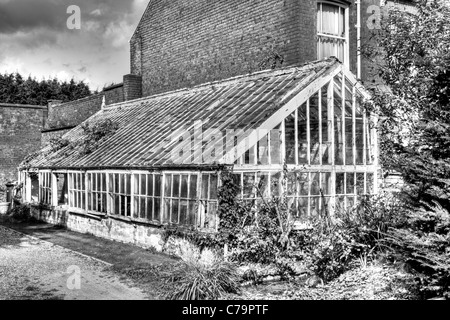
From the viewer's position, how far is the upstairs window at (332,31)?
1709cm

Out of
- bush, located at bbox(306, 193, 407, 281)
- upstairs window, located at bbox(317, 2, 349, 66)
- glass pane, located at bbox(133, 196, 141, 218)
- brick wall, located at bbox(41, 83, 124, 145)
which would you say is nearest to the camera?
bush, located at bbox(306, 193, 407, 281)

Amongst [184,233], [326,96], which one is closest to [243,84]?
[326,96]

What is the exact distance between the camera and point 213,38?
780 inches

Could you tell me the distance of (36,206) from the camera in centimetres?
2219

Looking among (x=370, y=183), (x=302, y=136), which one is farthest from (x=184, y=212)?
(x=370, y=183)

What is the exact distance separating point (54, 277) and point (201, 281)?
400 centimetres

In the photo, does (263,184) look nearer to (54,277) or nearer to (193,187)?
(193,187)

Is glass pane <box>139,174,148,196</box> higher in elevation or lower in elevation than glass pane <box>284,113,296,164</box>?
lower

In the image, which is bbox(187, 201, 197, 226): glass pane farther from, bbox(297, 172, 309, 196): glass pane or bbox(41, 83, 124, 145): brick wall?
bbox(41, 83, 124, 145): brick wall

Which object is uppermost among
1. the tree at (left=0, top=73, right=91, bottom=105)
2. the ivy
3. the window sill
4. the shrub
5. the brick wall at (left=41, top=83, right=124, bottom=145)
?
the tree at (left=0, top=73, right=91, bottom=105)

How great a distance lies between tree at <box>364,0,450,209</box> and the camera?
309 inches

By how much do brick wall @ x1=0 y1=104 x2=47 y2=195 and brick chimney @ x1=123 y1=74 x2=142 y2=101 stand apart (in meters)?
11.7

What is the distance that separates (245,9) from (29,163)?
12.5 m

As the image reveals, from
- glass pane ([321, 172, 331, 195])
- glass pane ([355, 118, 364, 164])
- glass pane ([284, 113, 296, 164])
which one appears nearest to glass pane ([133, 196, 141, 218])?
glass pane ([284, 113, 296, 164])
